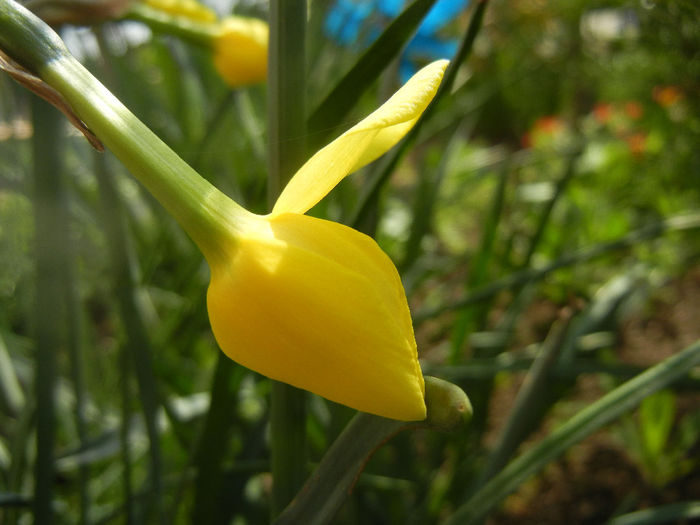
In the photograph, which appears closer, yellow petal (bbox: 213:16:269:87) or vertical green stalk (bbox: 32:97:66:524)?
vertical green stalk (bbox: 32:97:66:524)

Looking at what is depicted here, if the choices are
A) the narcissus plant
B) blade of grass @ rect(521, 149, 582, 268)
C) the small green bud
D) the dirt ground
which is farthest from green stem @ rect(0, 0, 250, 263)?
the dirt ground

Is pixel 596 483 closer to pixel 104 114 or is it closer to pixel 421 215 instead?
pixel 421 215

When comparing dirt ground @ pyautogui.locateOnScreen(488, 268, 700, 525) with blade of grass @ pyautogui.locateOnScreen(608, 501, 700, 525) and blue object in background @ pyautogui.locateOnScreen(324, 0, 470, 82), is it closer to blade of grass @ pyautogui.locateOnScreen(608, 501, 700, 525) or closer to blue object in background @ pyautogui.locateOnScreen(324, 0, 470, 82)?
blade of grass @ pyautogui.locateOnScreen(608, 501, 700, 525)

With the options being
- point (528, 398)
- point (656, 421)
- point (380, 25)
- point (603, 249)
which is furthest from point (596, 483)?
point (380, 25)

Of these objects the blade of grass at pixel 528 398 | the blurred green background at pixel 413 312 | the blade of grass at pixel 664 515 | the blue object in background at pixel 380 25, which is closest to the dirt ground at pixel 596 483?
the blurred green background at pixel 413 312

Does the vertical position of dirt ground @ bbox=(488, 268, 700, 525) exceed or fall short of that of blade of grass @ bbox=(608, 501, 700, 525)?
it falls short
